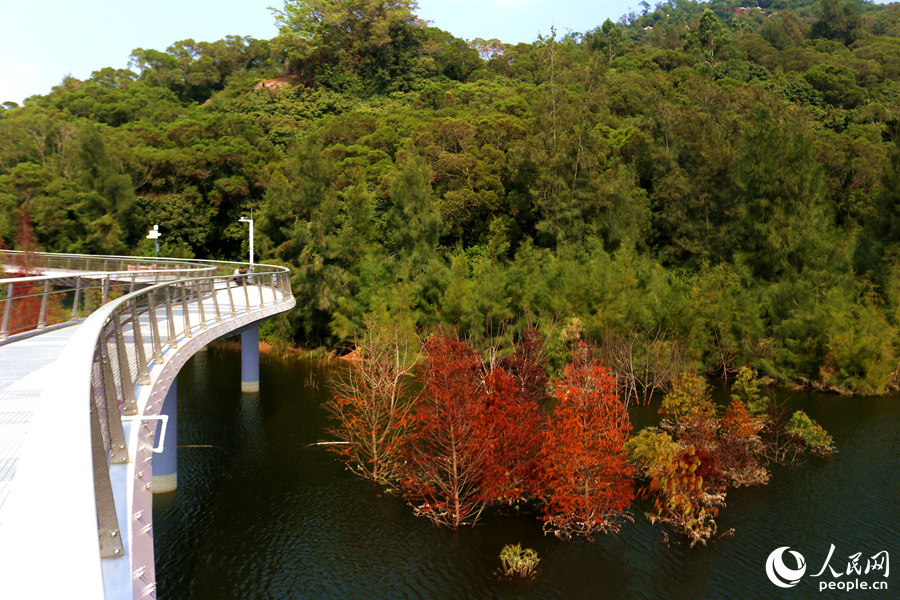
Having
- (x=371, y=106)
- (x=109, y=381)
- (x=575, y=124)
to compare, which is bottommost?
(x=109, y=381)

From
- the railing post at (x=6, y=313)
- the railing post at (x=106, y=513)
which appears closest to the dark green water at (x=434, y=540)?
the railing post at (x=6, y=313)

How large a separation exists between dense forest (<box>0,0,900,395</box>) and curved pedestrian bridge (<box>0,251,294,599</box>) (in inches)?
745

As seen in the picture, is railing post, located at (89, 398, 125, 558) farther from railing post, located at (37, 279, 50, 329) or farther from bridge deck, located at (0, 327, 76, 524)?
railing post, located at (37, 279, 50, 329)

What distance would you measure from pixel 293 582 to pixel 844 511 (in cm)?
1260

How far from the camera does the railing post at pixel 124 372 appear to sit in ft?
19.2

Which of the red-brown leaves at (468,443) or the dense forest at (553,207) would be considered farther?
the dense forest at (553,207)

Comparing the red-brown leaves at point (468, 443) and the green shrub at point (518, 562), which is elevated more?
the red-brown leaves at point (468, 443)

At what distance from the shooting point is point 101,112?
5888 cm

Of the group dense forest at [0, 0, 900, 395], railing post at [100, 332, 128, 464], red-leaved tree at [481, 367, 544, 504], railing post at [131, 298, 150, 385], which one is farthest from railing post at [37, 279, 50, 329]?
dense forest at [0, 0, 900, 395]

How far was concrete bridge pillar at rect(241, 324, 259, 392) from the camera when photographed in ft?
87.7

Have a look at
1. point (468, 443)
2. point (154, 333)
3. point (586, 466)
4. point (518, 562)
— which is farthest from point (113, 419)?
point (586, 466)

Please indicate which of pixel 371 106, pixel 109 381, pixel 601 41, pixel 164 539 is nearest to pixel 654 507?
pixel 164 539

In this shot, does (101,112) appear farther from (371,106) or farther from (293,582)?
(293,582)

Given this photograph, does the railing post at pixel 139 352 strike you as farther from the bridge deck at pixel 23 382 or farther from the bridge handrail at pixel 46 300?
the bridge handrail at pixel 46 300
